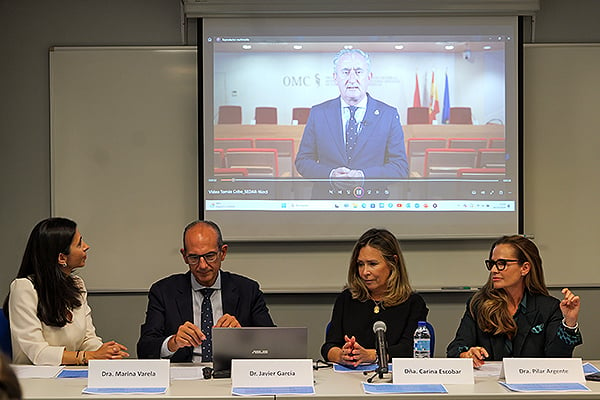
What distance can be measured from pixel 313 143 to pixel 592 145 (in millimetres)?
1780

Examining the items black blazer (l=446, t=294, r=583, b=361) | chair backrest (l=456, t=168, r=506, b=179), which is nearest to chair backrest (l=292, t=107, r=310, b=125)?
chair backrest (l=456, t=168, r=506, b=179)

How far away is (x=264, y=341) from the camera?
307cm

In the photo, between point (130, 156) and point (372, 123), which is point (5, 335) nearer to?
point (130, 156)

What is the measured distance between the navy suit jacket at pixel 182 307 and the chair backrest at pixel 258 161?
1.33m

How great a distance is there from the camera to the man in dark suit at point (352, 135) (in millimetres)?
5148

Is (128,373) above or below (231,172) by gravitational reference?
below

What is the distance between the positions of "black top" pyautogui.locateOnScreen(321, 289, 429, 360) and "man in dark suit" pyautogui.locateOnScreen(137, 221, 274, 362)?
1.17 feet

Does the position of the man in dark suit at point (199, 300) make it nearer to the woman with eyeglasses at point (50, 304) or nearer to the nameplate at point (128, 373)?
the woman with eyeglasses at point (50, 304)

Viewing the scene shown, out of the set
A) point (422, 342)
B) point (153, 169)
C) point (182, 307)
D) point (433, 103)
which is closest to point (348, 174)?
point (433, 103)

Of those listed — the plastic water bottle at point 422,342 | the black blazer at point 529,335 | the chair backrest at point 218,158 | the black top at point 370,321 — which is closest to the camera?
the plastic water bottle at point 422,342

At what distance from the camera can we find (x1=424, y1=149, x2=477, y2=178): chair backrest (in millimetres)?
5184

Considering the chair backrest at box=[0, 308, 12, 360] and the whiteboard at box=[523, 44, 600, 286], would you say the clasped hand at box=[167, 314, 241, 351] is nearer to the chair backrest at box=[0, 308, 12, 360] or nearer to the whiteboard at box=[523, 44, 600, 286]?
the chair backrest at box=[0, 308, 12, 360]

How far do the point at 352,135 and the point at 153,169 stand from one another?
127cm

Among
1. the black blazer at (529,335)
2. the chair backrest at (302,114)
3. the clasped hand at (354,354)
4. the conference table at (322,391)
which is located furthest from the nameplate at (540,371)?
the chair backrest at (302,114)
